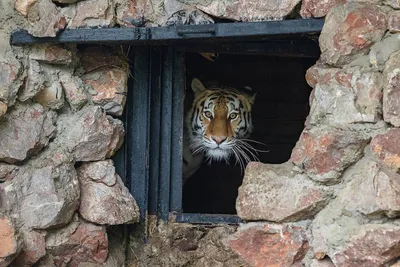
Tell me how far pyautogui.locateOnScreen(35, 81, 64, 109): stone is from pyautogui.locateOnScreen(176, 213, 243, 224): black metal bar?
0.94 meters

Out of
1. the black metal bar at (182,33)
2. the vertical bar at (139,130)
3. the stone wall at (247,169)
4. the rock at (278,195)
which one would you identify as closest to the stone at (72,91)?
the stone wall at (247,169)

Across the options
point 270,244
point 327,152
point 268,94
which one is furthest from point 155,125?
point 268,94

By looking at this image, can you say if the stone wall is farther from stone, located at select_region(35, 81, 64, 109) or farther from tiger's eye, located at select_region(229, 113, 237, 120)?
tiger's eye, located at select_region(229, 113, 237, 120)

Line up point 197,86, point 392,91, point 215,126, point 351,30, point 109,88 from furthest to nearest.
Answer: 1. point 197,86
2. point 215,126
3. point 109,88
4. point 351,30
5. point 392,91

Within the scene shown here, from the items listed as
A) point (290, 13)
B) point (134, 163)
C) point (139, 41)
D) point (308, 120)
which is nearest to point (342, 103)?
point (308, 120)

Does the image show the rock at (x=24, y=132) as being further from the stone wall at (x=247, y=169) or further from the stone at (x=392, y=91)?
the stone at (x=392, y=91)

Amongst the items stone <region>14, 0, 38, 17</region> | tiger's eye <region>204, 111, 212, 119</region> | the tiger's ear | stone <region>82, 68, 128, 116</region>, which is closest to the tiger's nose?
tiger's eye <region>204, 111, 212, 119</region>

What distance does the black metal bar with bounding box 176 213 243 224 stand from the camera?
4.04 meters

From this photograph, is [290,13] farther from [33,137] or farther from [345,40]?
[33,137]

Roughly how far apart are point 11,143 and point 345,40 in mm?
1713

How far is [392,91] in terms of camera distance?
3160 millimetres

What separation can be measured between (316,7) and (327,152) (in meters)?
0.68

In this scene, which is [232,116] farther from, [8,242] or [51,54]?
[8,242]

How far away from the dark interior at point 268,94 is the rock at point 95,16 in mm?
2550
